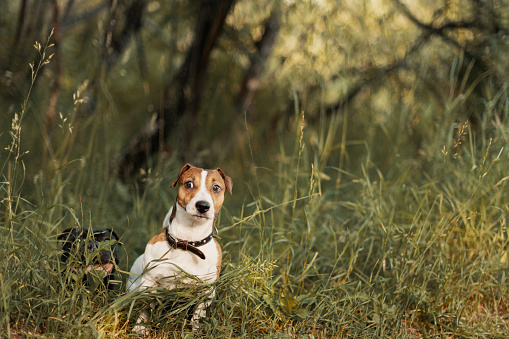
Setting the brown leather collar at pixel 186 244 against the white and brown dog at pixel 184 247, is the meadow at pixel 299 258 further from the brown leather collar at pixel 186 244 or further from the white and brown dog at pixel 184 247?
the brown leather collar at pixel 186 244

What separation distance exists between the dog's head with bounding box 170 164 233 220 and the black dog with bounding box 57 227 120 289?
14.2 inches

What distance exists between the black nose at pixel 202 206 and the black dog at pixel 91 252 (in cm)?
40

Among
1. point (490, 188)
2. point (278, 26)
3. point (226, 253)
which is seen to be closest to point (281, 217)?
point (226, 253)

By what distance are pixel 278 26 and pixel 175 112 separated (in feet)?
3.82

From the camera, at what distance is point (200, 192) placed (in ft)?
6.40

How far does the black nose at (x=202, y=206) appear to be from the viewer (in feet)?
6.15

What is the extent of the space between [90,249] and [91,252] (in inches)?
4.3

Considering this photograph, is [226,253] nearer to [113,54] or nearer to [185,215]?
[185,215]

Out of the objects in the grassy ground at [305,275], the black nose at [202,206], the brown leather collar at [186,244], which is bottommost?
the grassy ground at [305,275]

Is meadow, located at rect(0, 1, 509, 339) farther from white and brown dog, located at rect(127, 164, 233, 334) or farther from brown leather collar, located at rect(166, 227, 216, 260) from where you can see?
brown leather collar, located at rect(166, 227, 216, 260)

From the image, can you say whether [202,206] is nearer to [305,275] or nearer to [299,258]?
[305,275]

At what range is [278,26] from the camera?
13.0 ft

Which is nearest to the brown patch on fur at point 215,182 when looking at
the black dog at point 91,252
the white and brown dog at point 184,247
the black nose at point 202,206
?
the white and brown dog at point 184,247

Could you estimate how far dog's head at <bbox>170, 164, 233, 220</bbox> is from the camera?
1888 millimetres
